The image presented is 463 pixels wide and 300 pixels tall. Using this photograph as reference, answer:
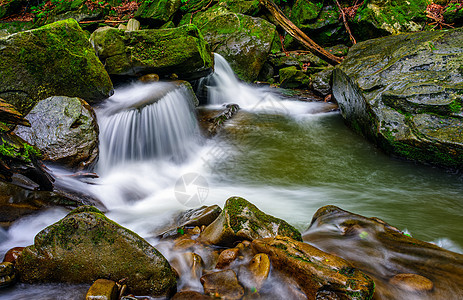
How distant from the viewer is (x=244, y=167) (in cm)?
538

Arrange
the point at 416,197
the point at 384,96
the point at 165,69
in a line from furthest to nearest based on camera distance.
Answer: the point at 165,69
the point at 384,96
the point at 416,197

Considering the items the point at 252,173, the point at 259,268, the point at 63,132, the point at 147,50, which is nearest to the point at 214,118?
the point at 147,50

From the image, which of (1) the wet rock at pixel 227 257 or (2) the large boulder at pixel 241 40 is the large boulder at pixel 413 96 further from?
(2) the large boulder at pixel 241 40

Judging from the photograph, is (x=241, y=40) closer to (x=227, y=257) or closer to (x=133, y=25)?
(x=133, y=25)

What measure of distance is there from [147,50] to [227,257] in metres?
5.94

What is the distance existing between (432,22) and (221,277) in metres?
12.4

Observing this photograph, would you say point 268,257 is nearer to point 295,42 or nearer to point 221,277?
point 221,277

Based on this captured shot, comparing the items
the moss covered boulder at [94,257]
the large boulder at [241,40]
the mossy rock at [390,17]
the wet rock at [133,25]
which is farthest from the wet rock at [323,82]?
the moss covered boulder at [94,257]

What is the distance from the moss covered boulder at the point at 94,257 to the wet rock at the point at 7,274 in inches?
5.7

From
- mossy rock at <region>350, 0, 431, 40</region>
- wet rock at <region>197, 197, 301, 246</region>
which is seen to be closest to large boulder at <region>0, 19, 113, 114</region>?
wet rock at <region>197, 197, 301, 246</region>

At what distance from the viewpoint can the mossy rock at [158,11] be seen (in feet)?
38.0

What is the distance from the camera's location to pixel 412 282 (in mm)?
1944

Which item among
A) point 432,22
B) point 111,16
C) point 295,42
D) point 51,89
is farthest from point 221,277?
point 111,16

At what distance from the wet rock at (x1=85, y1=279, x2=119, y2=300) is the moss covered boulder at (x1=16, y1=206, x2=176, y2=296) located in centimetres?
5
